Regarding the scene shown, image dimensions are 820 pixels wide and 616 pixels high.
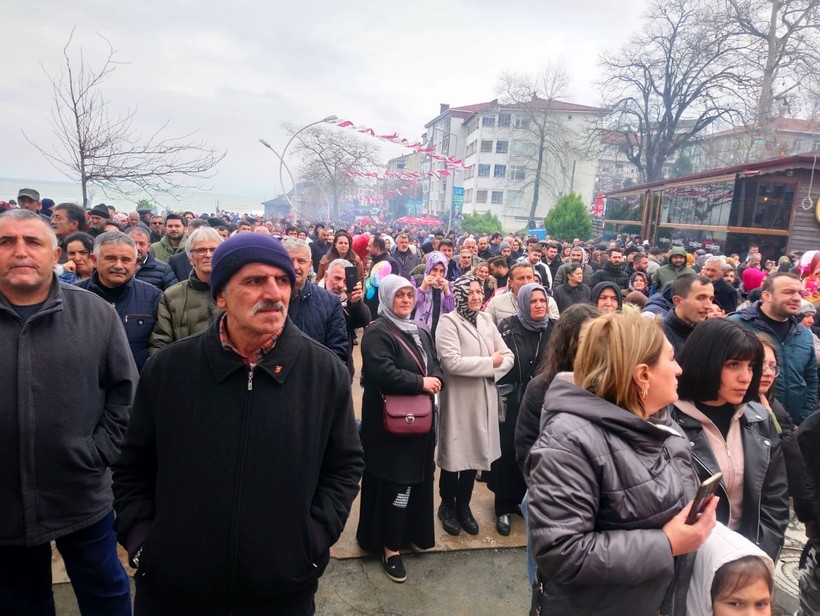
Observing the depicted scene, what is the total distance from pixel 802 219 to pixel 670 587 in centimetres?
1832

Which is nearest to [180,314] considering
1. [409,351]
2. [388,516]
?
[409,351]

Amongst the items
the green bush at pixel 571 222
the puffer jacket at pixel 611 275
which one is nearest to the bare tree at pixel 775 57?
the green bush at pixel 571 222

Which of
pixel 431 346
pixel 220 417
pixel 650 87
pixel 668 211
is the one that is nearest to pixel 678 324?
pixel 431 346

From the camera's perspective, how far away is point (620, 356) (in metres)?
1.75

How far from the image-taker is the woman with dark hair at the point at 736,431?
2244 mm

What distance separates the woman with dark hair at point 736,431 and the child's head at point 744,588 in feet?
1.68

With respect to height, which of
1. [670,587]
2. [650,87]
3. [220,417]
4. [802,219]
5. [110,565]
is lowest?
[110,565]

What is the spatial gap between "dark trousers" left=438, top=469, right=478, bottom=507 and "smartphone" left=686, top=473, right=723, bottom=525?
8.15 feet

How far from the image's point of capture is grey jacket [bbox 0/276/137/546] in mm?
2176

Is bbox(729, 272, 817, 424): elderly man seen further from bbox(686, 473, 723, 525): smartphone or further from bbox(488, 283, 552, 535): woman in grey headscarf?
bbox(686, 473, 723, 525): smartphone

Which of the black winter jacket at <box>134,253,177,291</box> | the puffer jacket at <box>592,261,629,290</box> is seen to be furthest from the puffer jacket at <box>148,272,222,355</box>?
the puffer jacket at <box>592,261,629,290</box>

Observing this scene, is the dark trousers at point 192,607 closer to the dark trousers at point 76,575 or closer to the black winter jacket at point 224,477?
the black winter jacket at point 224,477

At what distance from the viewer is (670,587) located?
1844 millimetres

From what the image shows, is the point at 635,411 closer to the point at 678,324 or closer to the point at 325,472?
the point at 325,472
